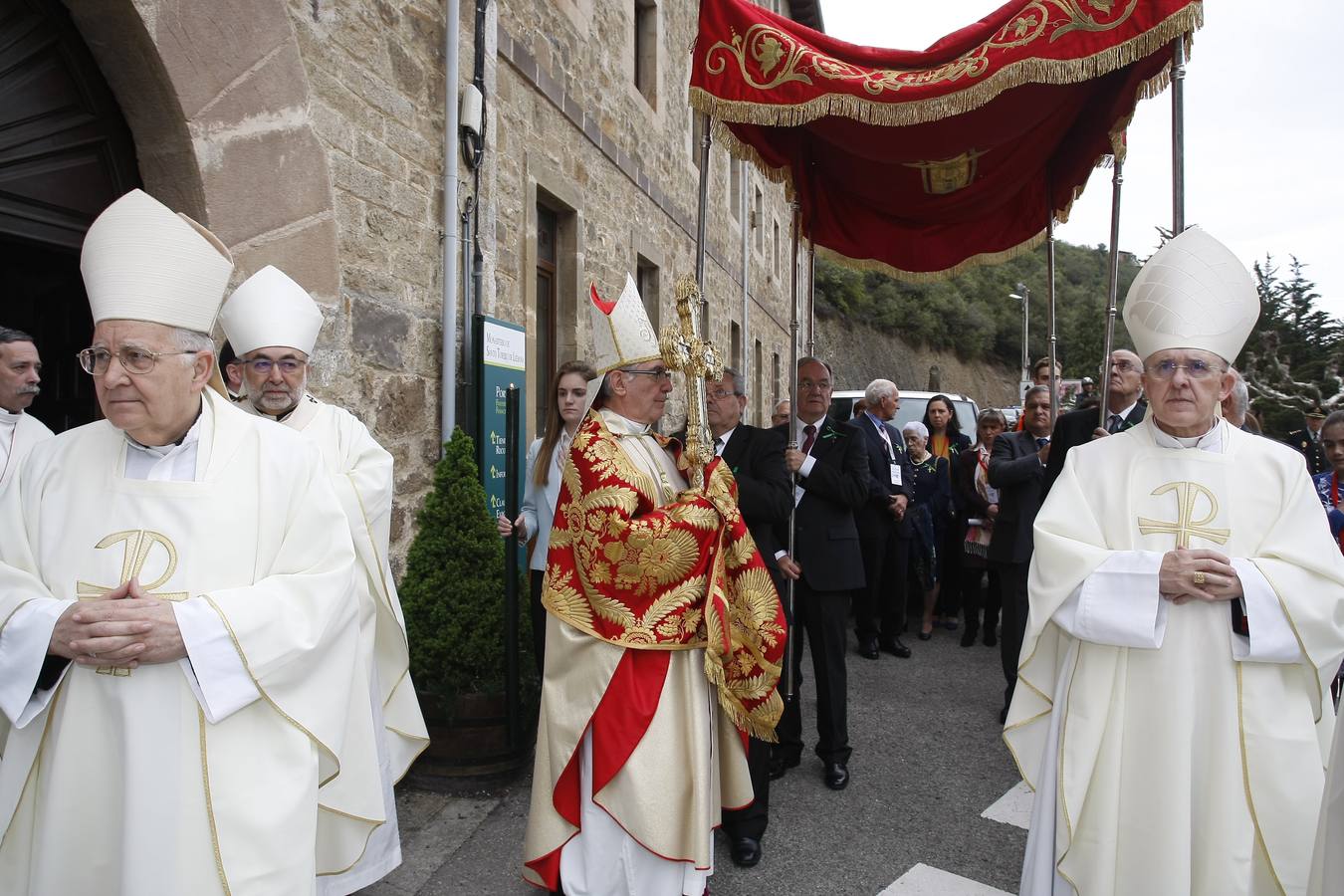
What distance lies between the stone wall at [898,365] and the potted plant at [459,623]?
26.1m

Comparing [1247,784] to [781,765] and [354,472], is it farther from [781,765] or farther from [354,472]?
[354,472]

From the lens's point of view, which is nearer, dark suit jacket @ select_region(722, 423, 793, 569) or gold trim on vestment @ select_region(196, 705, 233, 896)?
gold trim on vestment @ select_region(196, 705, 233, 896)

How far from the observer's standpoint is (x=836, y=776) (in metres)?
3.89

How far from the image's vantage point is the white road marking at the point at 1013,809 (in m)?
3.55

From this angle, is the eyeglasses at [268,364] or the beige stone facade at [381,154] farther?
the beige stone facade at [381,154]

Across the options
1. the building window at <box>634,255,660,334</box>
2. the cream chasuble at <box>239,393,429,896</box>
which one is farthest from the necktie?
the building window at <box>634,255,660,334</box>

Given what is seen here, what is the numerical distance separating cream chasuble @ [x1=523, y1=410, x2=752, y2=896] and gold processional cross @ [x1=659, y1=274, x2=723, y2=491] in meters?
0.19

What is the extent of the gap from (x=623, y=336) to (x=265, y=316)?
135 centimetres

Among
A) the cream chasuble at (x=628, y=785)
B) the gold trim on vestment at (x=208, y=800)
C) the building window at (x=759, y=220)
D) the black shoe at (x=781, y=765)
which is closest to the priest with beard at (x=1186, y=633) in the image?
the cream chasuble at (x=628, y=785)

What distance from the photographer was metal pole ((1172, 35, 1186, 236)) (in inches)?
118

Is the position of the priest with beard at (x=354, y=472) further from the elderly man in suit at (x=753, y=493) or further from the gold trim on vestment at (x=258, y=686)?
the elderly man in suit at (x=753, y=493)

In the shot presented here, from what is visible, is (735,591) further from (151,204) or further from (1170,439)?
(151,204)

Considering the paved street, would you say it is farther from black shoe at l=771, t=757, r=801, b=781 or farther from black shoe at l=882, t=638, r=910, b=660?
black shoe at l=882, t=638, r=910, b=660

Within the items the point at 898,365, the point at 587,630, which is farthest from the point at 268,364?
the point at 898,365
